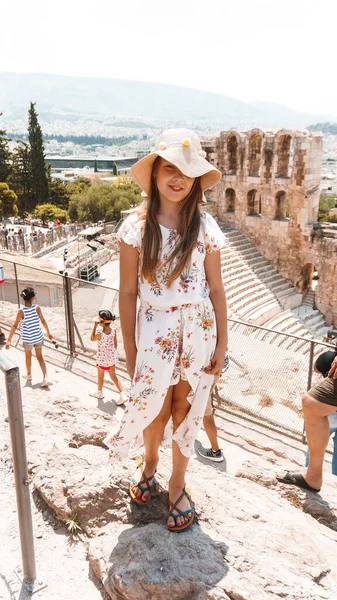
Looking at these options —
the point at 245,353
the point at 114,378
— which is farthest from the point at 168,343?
the point at 245,353

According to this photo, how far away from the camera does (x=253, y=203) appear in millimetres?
21047

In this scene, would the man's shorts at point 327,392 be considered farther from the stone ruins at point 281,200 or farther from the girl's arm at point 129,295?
the stone ruins at point 281,200

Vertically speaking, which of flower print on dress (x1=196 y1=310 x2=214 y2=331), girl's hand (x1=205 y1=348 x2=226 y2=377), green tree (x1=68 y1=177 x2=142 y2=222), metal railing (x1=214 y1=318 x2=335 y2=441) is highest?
flower print on dress (x1=196 y1=310 x2=214 y2=331)

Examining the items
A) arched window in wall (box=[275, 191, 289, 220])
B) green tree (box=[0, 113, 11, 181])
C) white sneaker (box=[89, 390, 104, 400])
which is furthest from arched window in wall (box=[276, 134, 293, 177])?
green tree (box=[0, 113, 11, 181])

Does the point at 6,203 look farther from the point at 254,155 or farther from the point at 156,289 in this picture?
the point at 156,289

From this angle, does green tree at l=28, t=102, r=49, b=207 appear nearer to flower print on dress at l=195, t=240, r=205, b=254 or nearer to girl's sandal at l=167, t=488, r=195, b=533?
flower print on dress at l=195, t=240, r=205, b=254

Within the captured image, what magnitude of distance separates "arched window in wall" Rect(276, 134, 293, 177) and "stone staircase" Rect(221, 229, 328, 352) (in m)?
3.13

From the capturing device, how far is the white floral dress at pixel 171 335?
8.37 feet

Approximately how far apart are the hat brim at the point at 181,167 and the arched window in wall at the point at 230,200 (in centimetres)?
1929

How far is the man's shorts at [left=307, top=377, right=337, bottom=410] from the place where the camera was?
3.32 m

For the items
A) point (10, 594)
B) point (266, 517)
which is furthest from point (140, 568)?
point (266, 517)

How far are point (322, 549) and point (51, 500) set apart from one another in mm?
1566

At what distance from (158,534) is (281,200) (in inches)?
751

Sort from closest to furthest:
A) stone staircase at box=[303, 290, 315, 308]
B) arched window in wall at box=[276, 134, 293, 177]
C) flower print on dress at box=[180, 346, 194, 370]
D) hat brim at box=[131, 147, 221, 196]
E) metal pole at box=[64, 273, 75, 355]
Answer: hat brim at box=[131, 147, 221, 196], flower print on dress at box=[180, 346, 194, 370], metal pole at box=[64, 273, 75, 355], arched window in wall at box=[276, 134, 293, 177], stone staircase at box=[303, 290, 315, 308]
